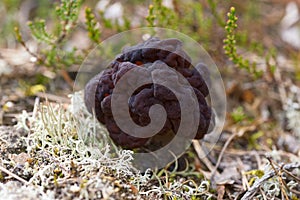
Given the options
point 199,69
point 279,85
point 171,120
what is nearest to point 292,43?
point 279,85

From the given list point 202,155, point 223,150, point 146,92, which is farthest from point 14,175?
point 223,150

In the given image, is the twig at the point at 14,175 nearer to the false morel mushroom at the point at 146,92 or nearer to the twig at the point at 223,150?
the false morel mushroom at the point at 146,92

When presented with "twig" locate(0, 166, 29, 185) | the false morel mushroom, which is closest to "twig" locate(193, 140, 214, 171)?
the false morel mushroom

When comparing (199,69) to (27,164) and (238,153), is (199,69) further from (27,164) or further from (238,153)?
(27,164)

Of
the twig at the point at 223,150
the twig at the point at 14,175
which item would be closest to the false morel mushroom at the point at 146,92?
the twig at the point at 223,150

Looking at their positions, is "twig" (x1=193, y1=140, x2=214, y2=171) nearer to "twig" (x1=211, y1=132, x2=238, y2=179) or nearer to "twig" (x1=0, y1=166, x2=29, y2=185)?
"twig" (x1=211, y1=132, x2=238, y2=179)

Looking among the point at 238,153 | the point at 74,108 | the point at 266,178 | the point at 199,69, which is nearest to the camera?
the point at 266,178

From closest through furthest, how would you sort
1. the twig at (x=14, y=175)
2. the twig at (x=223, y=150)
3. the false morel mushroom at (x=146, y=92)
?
1. the twig at (x=14, y=175)
2. the false morel mushroom at (x=146, y=92)
3. the twig at (x=223, y=150)

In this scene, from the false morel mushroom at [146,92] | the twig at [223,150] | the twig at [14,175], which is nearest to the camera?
the twig at [14,175]

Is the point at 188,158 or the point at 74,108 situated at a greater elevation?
the point at 74,108
